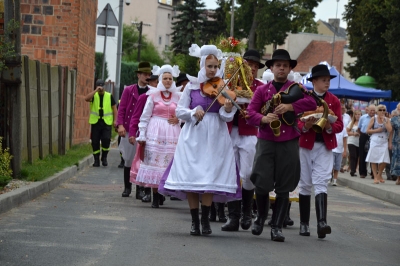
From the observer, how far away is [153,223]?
10.7 meters

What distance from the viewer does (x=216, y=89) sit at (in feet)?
32.3

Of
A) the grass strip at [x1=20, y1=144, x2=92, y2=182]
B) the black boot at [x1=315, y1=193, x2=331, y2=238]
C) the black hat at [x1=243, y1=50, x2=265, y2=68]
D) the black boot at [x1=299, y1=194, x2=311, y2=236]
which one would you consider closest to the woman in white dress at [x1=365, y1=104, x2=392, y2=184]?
the grass strip at [x1=20, y1=144, x2=92, y2=182]

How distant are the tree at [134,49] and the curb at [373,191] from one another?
7310 centimetres

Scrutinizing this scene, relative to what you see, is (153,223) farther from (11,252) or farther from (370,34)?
(370,34)

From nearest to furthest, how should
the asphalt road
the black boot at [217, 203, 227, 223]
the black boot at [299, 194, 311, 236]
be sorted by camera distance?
the asphalt road
the black boot at [299, 194, 311, 236]
the black boot at [217, 203, 227, 223]

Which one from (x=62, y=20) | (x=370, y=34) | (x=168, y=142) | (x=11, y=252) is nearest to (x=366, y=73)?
(x=370, y=34)

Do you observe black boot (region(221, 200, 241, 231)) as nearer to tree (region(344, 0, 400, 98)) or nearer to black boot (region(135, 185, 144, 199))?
black boot (region(135, 185, 144, 199))

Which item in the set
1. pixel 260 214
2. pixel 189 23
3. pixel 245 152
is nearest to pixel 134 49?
pixel 189 23

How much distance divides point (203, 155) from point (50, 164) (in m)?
7.64

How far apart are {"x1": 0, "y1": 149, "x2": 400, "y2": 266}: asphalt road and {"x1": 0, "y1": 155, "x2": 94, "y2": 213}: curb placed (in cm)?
12

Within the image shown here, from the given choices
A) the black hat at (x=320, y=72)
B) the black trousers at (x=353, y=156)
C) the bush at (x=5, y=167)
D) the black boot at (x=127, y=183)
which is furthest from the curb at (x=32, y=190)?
the black trousers at (x=353, y=156)

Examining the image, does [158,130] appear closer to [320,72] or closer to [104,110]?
[320,72]

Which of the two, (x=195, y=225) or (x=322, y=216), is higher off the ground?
(x=322, y=216)

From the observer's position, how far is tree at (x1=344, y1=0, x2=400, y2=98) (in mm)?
53031
